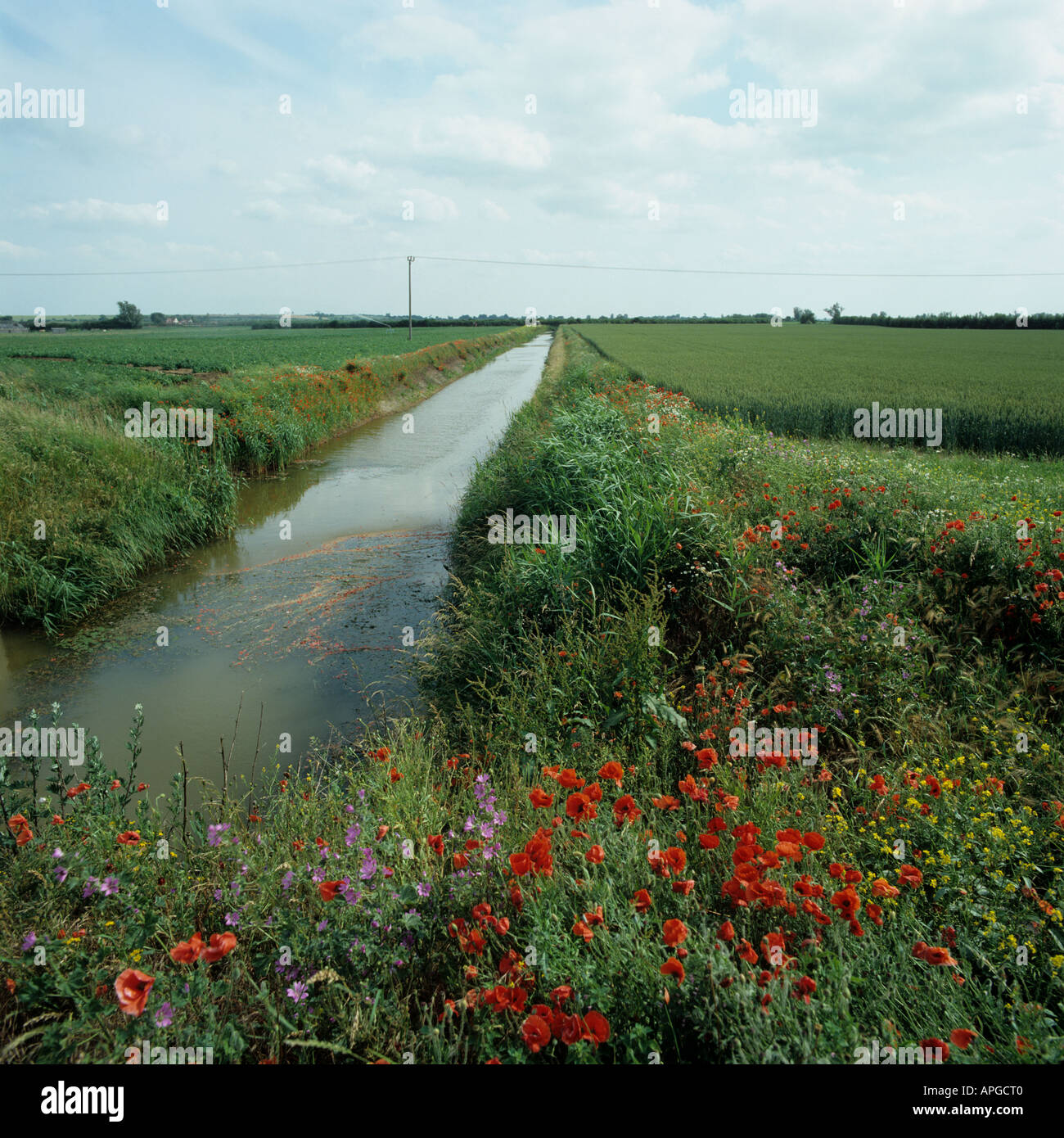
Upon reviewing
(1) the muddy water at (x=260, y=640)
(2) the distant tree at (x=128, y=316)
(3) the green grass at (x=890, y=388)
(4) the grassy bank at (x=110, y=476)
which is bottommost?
(1) the muddy water at (x=260, y=640)

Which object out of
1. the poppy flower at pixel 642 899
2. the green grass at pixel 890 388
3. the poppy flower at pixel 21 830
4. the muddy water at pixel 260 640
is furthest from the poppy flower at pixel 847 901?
the green grass at pixel 890 388

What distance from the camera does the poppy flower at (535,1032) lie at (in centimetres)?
141

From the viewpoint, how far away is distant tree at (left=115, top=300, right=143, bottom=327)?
6362cm

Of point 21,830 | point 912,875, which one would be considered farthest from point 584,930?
point 21,830

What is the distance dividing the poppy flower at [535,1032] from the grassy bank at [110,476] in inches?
257

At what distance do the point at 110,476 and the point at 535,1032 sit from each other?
27.6 feet

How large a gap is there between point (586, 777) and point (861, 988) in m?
1.56

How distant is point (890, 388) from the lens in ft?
49.3

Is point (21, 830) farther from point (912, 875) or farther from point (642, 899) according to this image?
point (912, 875)

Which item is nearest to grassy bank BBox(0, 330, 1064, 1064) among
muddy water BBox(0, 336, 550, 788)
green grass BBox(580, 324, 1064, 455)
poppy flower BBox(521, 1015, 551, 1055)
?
poppy flower BBox(521, 1015, 551, 1055)

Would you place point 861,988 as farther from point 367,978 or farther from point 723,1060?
point 367,978

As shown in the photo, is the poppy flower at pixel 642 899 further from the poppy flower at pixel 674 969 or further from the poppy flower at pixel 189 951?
the poppy flower at pixel 189 951

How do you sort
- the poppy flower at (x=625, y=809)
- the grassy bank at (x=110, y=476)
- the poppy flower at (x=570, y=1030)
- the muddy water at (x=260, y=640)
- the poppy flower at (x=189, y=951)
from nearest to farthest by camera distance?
the poppy flower at (x=570, y=1030) → the poppy flower at (x=189, y=951) → the poppy flower at (x=625, y=809) → the muddy water at (x=260, y=640) → the grassy bank at (x=110, y=476)
